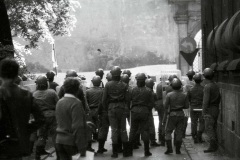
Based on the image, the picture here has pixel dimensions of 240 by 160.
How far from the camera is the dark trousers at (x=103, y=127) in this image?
13.8 m

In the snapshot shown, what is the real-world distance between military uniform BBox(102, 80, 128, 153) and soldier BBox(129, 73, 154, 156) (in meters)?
0.23

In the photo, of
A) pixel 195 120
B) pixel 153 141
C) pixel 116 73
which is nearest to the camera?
pixel 116 73

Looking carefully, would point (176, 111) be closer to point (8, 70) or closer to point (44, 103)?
point (44, 103)

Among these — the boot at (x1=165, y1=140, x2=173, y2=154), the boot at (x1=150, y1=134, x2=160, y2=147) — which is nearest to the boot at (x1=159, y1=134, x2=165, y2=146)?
the boot at (x1=150, y1=134, x2=160, y2=147)

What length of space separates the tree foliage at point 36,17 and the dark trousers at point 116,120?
24.8ft

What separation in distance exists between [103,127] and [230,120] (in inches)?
121

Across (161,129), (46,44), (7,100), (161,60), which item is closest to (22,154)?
(7,100)

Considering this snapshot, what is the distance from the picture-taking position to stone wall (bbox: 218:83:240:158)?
1138 centimetres

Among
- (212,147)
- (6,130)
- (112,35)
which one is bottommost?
(212,147)

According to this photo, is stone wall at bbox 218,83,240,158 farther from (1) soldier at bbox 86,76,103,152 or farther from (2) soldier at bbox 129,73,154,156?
(1) soldier at bbox 86,76,103,152

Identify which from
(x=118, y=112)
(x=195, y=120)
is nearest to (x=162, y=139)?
(x=195, y=120)

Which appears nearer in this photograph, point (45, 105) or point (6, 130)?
point (6, 130)

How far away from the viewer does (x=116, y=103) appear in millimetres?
12891

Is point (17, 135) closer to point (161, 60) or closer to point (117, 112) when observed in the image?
point (117, 112)
